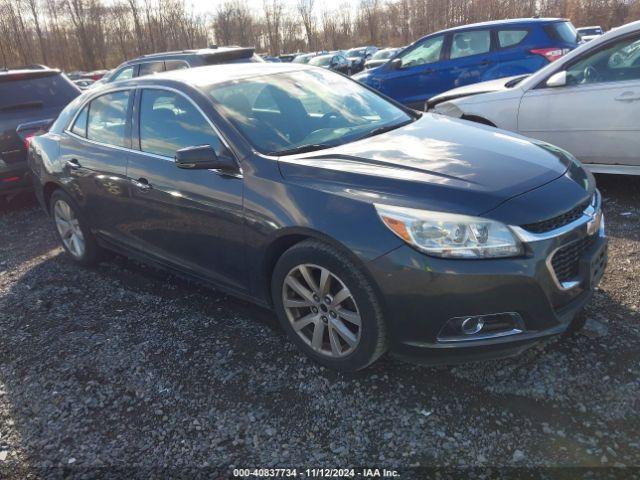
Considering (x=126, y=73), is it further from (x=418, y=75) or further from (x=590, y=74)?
(x=590, y=74)

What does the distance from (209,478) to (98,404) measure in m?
0.95

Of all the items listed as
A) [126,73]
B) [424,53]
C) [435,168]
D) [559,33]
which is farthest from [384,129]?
[126,73]

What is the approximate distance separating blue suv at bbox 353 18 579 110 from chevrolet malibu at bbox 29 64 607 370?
4.89m

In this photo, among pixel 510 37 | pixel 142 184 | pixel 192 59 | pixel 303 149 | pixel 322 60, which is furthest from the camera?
pixel 322 60

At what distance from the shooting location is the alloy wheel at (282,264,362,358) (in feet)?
8.92

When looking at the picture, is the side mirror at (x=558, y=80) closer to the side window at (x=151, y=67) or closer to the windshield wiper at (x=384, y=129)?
the windshield wiper at (x=384, y=129)

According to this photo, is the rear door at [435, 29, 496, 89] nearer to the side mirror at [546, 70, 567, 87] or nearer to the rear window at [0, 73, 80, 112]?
the side mirror at [546, 70, 567, 87]

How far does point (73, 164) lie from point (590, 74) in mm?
4771

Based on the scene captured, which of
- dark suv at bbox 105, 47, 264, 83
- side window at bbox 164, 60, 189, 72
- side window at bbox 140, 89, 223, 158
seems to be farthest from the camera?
side window at bbox 164, 60, 189, 72

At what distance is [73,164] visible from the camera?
4.39 m

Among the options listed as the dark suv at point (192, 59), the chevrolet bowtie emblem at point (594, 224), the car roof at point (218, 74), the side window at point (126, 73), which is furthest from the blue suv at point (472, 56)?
the chevrolet bowtie emblem at point (594, 224)

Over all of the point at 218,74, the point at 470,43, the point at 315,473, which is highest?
the point at 470,43

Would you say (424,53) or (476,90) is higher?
(424,53)

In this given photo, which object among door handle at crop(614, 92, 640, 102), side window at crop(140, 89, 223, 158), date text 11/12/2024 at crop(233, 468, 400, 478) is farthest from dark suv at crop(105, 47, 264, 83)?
date text 11/12/2024 at crop(233, 468, 400, 478)
